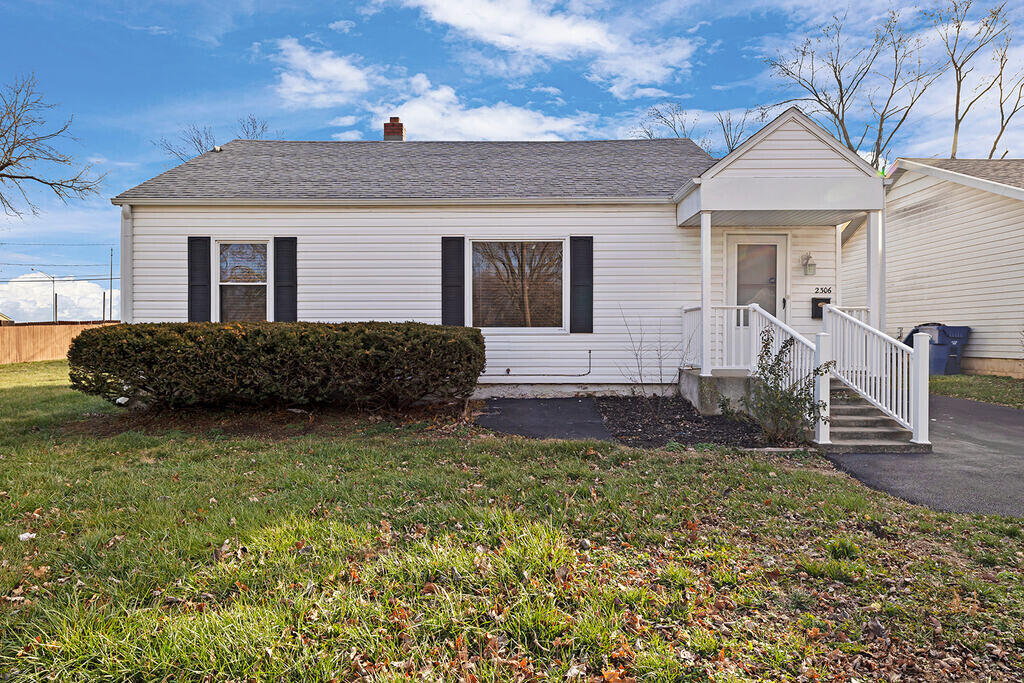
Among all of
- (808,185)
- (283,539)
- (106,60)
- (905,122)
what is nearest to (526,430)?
(283,539)

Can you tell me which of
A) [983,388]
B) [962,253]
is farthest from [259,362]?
[962,253]

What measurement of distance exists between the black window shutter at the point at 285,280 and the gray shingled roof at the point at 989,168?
1511 cm

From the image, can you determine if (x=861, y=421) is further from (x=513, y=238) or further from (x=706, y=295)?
(x=513, y=238)

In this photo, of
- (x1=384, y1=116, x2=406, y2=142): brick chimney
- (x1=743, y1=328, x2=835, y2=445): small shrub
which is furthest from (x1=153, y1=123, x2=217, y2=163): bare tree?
(x1=743, y1=328, x2=835, y2=445): small shrub

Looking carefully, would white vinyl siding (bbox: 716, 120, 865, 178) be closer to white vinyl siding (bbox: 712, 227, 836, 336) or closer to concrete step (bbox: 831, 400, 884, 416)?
white vinyl siding (bbox: 712, 227, 836, 336)

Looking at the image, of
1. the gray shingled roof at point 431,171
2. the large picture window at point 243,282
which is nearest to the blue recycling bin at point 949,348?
the gray shingled roof at point 431,171

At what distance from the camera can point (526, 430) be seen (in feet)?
22.8

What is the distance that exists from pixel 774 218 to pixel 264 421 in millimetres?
7978

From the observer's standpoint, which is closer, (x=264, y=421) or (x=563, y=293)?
(x=264, y=421)

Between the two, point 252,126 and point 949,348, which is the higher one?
point 252,126

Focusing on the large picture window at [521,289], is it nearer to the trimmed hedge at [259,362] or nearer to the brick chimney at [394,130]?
the trimmed hedge at [259,362]

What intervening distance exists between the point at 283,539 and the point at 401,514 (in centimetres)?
78

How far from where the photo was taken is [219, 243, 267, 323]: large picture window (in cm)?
896

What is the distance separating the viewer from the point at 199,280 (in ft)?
29.3
